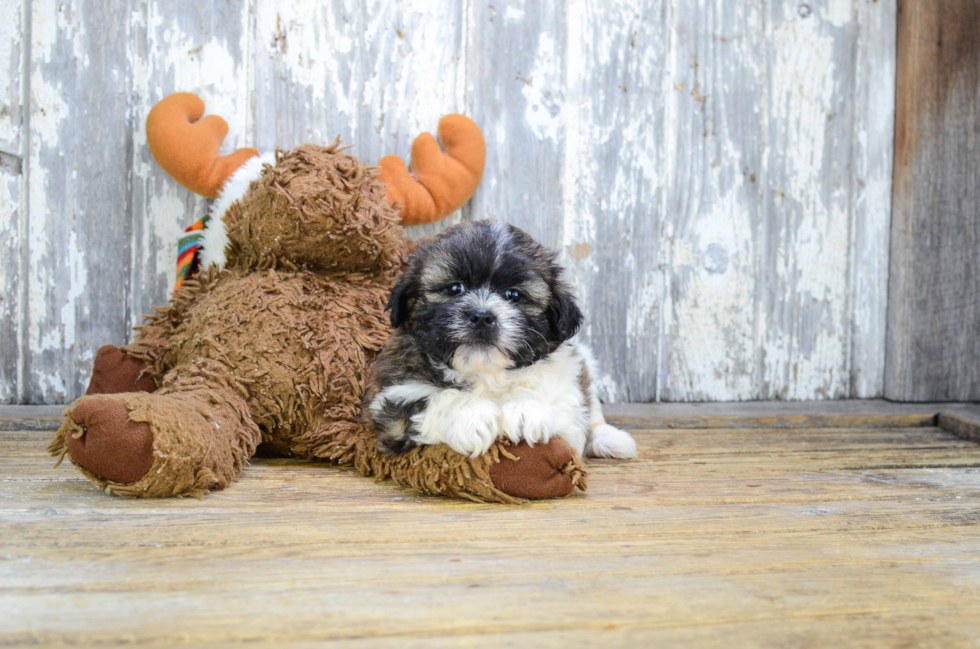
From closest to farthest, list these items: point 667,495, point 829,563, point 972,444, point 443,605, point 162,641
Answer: point 162,641, point 443,605, point 829,563, point 667,495, point 972,444

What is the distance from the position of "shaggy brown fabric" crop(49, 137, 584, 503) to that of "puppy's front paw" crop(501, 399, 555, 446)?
86mm

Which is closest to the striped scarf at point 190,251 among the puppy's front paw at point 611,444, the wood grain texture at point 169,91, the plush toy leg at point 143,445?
the wood grain texture at point 169,91

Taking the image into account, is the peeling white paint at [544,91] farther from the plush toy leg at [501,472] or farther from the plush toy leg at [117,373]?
the plush toy leg at [117,373]

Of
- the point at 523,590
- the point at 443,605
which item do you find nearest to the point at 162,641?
the point at 443,605

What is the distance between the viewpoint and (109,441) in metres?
1.63

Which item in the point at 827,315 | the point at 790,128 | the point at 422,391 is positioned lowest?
the point at 422,391

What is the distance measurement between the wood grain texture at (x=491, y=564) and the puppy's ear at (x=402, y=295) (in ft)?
1.48

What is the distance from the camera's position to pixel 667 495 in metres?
1.89

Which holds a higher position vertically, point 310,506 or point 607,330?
point 607,330

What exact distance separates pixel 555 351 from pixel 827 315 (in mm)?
1644

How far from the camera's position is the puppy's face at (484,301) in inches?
70.5

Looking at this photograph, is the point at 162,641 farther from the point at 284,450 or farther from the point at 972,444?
the point at 972,444

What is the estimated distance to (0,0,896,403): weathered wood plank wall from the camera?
104 inches

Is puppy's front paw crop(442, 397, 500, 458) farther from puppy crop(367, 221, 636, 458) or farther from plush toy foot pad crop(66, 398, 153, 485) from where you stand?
plush toy foot pad crop(66, 398, 153, 485)
